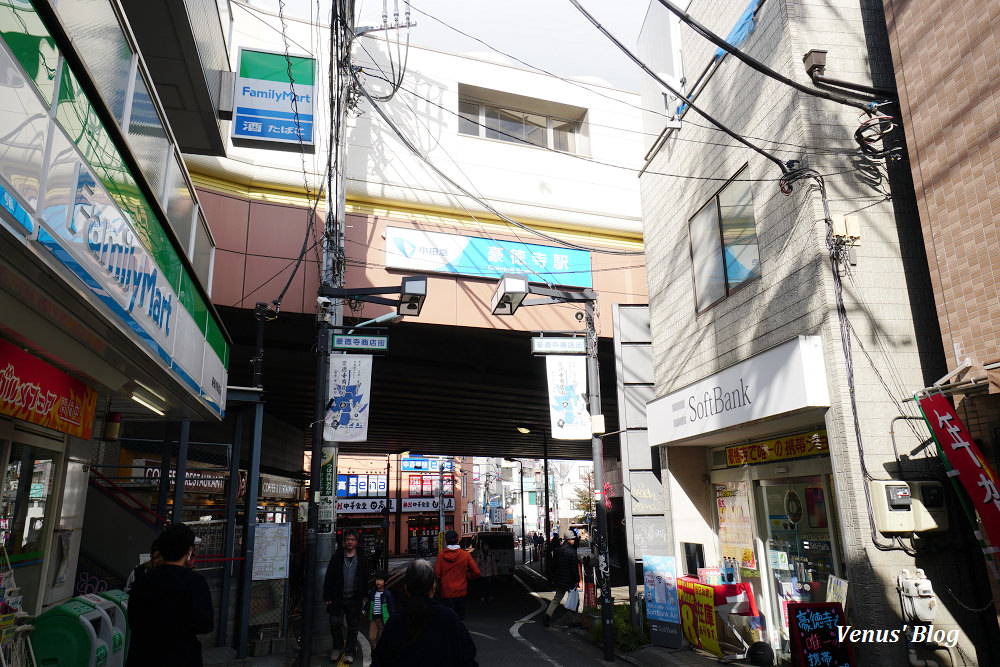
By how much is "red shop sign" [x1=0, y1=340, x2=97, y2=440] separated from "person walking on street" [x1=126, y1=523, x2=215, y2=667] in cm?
201

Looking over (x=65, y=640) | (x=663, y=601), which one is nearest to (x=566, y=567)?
(x=663, y=601)

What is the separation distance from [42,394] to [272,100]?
7.90 m

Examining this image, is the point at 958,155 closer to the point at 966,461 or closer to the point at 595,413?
the point at 966,461

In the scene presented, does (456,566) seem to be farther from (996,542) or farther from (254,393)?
(996,542)

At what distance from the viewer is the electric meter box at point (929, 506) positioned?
6.85 meters

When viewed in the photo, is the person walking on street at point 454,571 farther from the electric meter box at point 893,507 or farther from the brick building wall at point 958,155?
the brick building wall at point 958,155

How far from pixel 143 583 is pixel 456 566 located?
5.55 metres

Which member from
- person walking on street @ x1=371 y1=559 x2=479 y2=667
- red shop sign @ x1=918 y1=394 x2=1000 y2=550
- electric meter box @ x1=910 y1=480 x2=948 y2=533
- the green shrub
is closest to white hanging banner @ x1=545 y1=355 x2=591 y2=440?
the green shrub

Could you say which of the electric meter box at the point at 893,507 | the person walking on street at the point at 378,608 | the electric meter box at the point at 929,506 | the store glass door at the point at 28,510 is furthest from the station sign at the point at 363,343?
the electric meter box at the point at 929,506

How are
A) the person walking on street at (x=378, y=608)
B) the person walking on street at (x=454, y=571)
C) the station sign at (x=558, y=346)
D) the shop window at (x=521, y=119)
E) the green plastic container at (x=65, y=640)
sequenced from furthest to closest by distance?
1. the shop window at (x=521, y=119)
2. the station sign at (x=558, y=346)
3. the person walking on street at (x=454, y=571)
4. the person walking on street at (x=378, y=608)
5. the green plastic container at (x=65, y=640)

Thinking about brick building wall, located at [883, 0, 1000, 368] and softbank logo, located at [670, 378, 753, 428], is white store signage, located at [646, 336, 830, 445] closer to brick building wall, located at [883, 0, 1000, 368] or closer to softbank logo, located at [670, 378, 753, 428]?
softbank logo, located at [670, 378, 753, 428]

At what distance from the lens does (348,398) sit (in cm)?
1149

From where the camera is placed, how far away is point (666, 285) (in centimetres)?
1252

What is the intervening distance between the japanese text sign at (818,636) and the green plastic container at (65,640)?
6922 millimetres
